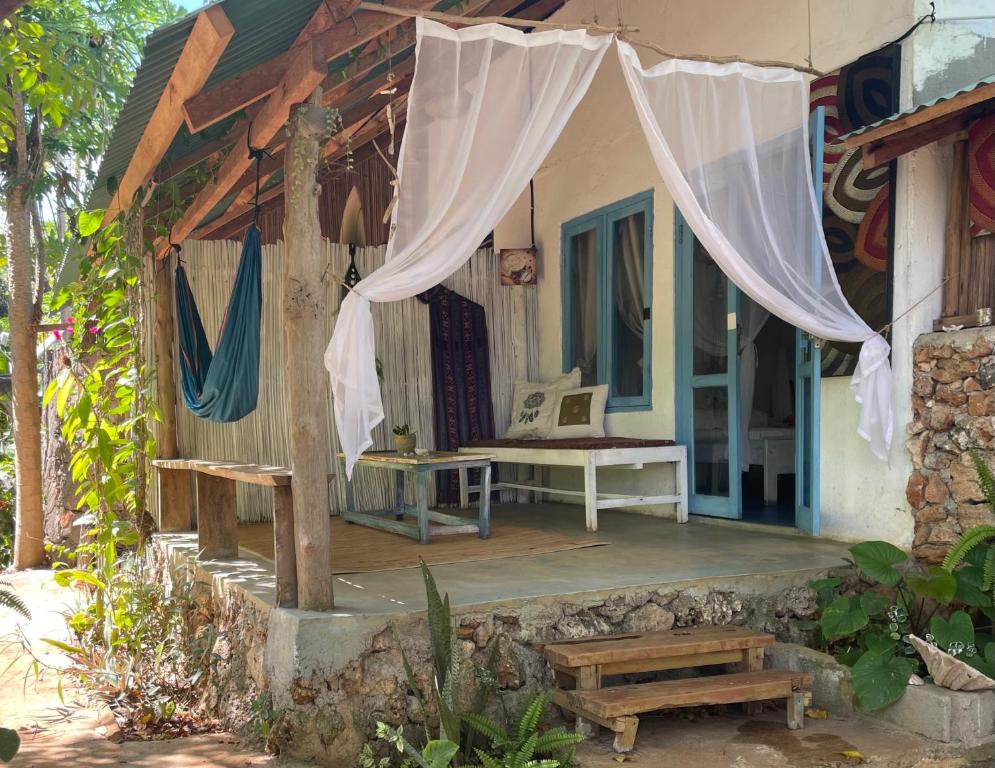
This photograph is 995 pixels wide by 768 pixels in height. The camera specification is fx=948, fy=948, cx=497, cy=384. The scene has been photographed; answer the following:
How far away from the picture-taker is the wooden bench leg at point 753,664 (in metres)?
3.81

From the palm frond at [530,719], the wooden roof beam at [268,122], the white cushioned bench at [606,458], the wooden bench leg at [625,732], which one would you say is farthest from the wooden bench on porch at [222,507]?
the white cushioned bench at [606,458]

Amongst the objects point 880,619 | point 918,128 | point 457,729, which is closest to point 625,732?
point 457,729

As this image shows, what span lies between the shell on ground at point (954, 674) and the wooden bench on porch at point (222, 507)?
8.05 feet

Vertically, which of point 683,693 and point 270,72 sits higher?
point 270,72

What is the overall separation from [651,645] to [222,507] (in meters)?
2.64

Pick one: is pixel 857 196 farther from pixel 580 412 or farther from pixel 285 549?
pixel 285 549

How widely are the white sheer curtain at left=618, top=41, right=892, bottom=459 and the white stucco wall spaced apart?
225mm

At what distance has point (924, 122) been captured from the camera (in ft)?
13.7

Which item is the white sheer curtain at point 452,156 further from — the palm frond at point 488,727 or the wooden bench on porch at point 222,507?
the palm frond at point 488,727

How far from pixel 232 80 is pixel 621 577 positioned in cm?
277

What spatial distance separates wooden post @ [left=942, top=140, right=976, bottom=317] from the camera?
4.45 m

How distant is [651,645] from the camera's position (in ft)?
12.1

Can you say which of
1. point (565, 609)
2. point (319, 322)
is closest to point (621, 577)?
point (565, 609)

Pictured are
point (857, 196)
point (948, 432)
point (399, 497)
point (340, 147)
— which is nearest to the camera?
point (948, 432)
